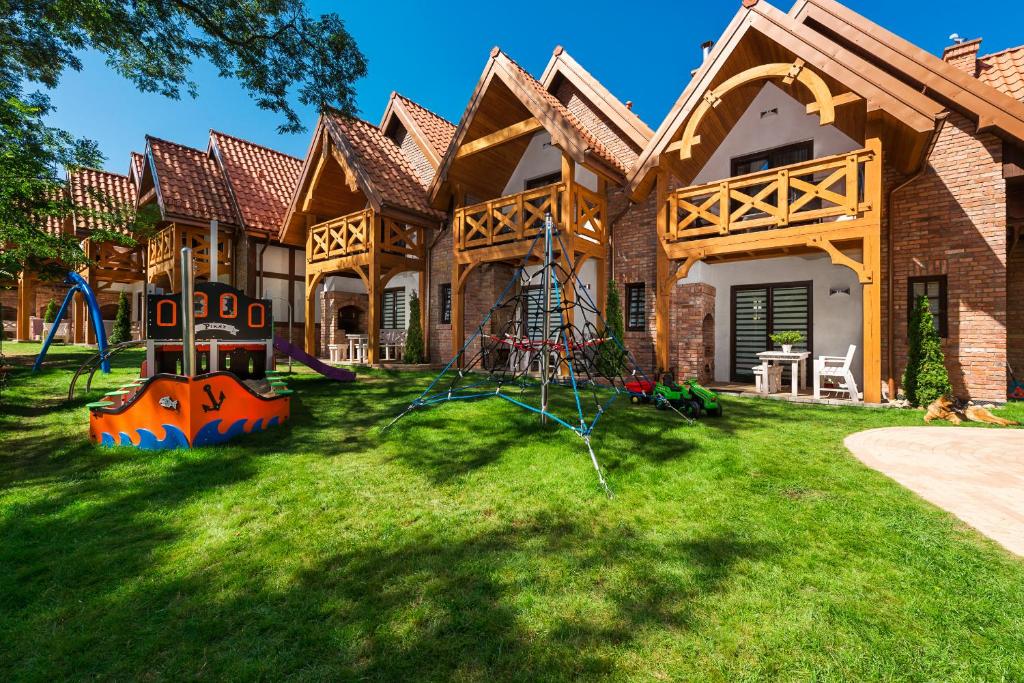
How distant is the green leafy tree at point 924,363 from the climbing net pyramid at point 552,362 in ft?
15.5

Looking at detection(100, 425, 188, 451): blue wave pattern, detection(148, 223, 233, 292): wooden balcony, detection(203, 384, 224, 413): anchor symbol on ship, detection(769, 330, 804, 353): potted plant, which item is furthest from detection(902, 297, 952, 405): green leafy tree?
detection(148, 223, 233, 292): wooden balcony

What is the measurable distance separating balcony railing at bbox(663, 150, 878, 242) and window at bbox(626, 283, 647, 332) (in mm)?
1763

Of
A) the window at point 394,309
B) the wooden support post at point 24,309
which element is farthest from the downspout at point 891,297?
the wooden support post at point 24,309

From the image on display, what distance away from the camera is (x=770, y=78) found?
29.1ft

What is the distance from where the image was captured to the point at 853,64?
763 centimetres

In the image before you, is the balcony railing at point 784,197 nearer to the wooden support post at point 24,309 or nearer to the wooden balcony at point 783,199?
the wooden balcony at point 783,199

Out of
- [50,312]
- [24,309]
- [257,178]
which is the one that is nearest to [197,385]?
[257,178]

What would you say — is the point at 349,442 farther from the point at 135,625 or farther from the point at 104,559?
the point at 135,625

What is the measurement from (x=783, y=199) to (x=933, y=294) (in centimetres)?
356

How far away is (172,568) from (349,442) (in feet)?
8.98

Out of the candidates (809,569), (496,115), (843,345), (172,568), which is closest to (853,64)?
(843,345)

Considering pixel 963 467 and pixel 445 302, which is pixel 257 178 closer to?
pixel 445 302

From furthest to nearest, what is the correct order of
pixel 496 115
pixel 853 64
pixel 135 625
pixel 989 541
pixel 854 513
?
pixel 496 115, pixel 853 64, pixel 854 513, pixel 989 541, pixel 135 625

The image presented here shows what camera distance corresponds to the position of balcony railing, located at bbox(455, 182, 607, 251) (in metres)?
10.2
